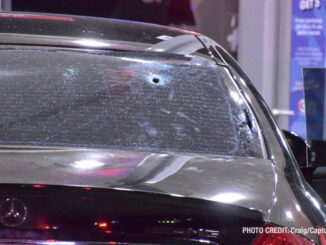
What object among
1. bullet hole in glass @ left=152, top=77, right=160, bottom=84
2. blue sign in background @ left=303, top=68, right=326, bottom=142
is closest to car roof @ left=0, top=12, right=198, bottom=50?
bullet hole in glass @ left=152, top=77, right=160, bottom=84

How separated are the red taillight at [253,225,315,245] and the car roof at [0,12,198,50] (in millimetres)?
1244

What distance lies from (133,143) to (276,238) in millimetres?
744

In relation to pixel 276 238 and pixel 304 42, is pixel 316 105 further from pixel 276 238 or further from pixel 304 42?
pixel 276 238

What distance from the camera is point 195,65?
332 cm

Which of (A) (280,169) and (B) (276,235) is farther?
(A) (280,169)

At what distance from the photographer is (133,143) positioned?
114 inches

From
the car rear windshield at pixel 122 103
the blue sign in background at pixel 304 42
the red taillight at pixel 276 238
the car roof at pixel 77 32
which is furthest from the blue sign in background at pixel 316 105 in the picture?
the red taillight at pixel 276 238

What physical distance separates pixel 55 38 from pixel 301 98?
5919 mm

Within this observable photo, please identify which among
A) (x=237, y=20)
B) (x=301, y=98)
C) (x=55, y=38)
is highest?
(x=55, y=38)

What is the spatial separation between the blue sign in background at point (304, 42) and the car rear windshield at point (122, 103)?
18.2 ft

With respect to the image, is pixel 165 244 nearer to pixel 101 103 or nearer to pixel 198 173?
pixel 198 173

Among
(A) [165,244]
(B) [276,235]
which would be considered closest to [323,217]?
(B) [276,235]

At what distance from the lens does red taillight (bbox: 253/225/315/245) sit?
2.29 metres

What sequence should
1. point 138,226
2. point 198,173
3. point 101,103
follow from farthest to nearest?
point 101,103 → point 198,173 → point 138,226
